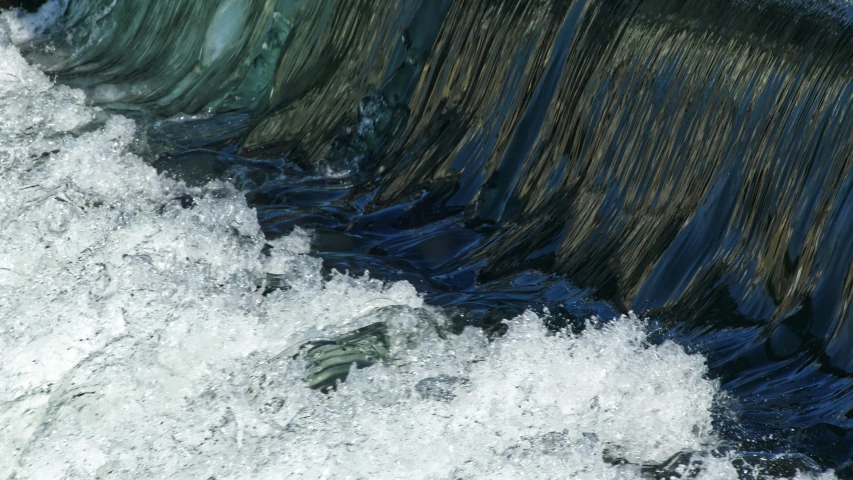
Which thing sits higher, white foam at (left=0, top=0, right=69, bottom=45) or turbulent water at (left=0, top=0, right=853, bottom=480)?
turbulent water at (left=0, top=0, right=853, bottom=480)

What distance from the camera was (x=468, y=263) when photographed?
114 inches

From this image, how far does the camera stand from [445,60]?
11.2 ft

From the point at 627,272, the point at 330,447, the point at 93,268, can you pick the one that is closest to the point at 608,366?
the point at 627,272

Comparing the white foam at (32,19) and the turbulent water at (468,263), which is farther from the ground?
the turbulent water at (468,263)

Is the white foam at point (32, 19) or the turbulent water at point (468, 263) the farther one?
the white foam at point (32, 19)

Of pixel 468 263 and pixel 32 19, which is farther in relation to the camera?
pixel 32 19

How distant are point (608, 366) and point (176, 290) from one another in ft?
3.42

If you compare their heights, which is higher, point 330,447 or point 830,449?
point 830,449

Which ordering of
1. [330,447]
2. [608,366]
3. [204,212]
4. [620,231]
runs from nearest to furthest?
[330,447] < [608,366] < [620,231] < [204,212]

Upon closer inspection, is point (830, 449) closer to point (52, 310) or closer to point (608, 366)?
point (608, 366)

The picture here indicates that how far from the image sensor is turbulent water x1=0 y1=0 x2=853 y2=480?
2.12 m

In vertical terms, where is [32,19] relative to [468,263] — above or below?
below

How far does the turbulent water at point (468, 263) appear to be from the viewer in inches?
83.4

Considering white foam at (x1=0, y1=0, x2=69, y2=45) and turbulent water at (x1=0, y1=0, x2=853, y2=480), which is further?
white foam at (x1=0, y1=0, x2=69, y2=45)
